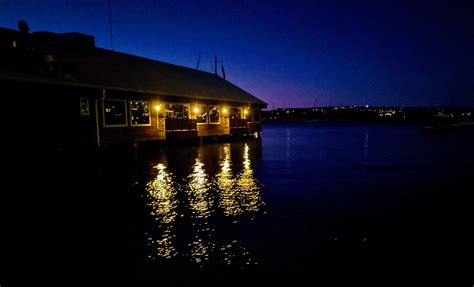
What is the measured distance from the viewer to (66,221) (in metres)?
6.30

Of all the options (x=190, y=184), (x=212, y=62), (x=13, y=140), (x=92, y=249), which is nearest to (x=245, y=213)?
(x=92, y=249)

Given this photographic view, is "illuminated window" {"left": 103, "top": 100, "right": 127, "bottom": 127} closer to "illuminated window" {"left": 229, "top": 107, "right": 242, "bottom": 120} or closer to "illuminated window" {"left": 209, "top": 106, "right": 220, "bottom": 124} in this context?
"illuminated window" {"left": 209, "top": 106, "right": 220, "bottom": 124}

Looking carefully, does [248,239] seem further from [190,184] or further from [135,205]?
[190,184]

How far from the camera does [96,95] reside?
17.0 m

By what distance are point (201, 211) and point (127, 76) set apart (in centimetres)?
1646

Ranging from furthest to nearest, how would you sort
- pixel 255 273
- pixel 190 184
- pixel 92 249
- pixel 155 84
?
pixel 155 84 < pixel 190 184 < pixel 92 249 < pixel 255 273

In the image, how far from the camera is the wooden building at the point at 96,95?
1434 cm

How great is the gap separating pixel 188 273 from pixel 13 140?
1325 cm

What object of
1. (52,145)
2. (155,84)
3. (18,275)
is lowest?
(18,275)

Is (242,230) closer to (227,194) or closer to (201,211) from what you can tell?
(201,211)

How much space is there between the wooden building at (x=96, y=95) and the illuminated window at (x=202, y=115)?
0.28 ft

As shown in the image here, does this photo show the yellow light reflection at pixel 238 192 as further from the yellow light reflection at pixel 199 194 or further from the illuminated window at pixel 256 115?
the illuminated window at pixel 256 115

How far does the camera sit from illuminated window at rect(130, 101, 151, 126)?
19897 mm

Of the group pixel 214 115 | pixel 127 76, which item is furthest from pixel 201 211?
pixel 214 115
